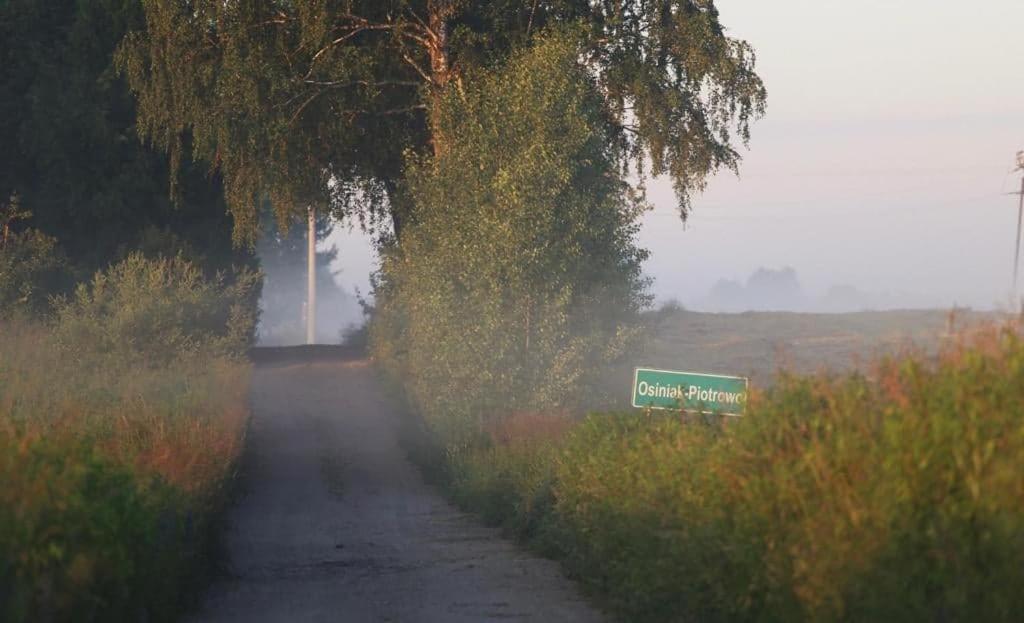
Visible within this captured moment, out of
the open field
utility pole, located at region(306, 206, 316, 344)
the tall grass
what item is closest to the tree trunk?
the open field

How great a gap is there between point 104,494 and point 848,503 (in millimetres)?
5180

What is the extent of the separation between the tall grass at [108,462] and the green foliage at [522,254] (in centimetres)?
414

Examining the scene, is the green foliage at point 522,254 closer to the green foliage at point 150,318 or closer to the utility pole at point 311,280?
the green foliage at point 150,318

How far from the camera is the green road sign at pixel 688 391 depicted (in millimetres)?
13047

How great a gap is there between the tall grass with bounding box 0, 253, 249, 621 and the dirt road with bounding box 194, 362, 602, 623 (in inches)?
33.2

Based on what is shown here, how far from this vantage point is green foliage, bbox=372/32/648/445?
78.8 ft

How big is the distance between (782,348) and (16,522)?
5492mm

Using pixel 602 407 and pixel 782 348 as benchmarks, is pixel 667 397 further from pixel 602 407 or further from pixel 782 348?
pixel 602 407

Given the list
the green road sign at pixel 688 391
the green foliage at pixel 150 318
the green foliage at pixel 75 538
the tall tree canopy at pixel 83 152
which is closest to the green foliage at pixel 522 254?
the green foliage at pixel 150 318

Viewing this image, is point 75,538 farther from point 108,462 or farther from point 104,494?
point 108,462

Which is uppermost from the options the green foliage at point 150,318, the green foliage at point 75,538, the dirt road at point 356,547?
the green foliage at point 150,318

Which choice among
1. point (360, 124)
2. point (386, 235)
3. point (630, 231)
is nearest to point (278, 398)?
point (386, 235)

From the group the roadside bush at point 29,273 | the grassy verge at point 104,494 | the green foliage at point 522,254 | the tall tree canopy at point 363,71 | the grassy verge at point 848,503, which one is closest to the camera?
the grassy verge at point 848,503

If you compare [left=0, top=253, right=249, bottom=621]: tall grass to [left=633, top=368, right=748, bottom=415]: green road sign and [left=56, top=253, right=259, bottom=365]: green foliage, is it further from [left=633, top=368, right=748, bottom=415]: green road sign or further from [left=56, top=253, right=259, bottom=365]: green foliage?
[left=633, top=368, right=748, bottom=415]: green road sign
